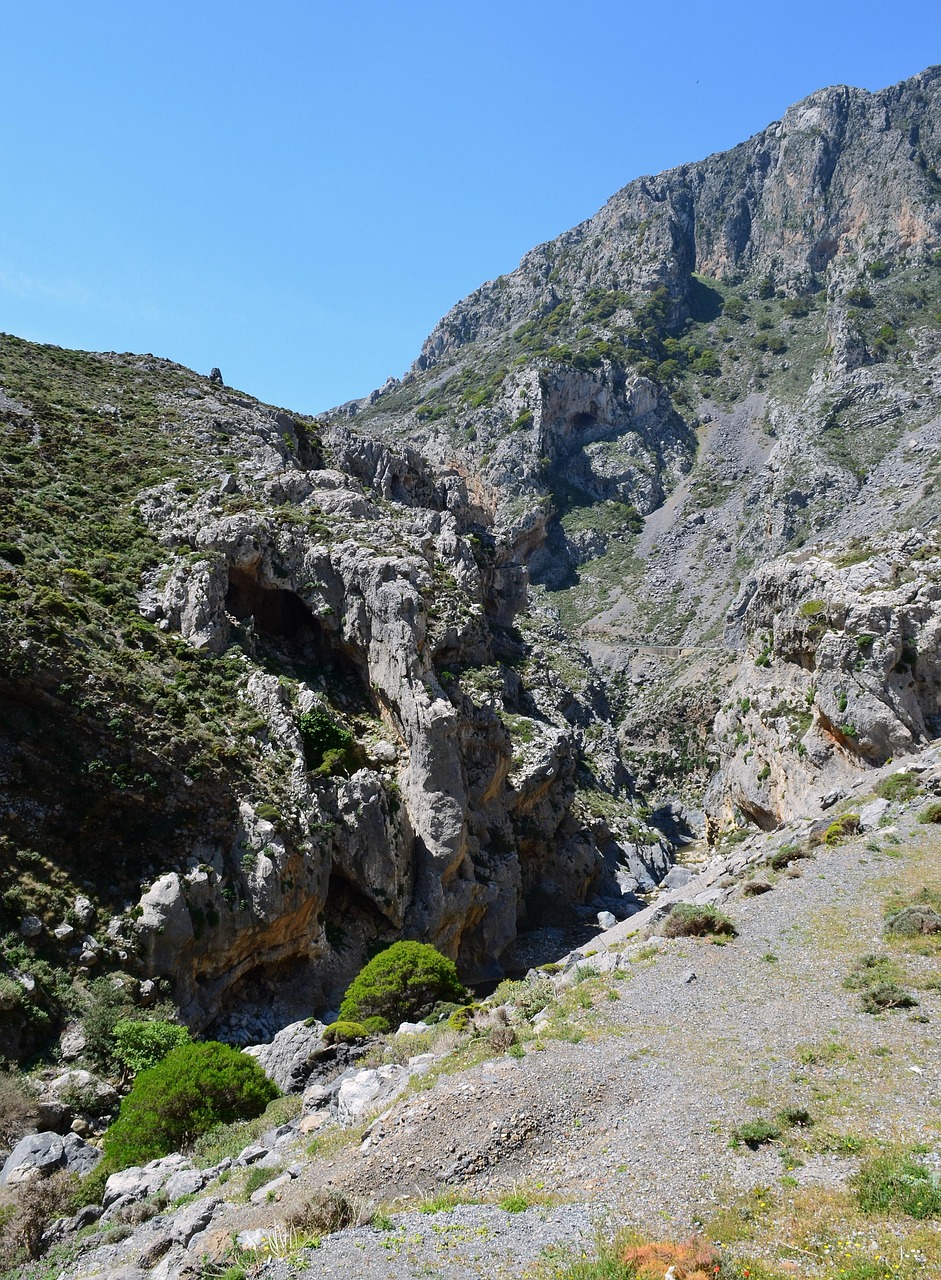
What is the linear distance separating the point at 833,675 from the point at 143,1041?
36378 millimetres

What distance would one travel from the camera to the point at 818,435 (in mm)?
115875

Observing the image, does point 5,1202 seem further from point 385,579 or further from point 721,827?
point 721,827

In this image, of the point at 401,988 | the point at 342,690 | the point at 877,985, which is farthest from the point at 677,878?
the point at 877,985

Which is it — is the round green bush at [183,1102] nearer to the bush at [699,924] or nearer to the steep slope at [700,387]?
the bush at [699,924]

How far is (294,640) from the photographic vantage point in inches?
1859

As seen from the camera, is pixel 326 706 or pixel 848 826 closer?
pixel 848 826

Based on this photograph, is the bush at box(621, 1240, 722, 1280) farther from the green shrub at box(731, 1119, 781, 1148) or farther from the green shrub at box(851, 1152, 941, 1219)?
the green shrub at box(731, 1119, 781, 1148)

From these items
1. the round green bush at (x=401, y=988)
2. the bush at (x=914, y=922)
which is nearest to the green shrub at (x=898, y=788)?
Answer: the bush at (x=914, y=922)

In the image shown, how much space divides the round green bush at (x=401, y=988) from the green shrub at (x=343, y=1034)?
250 centimetres

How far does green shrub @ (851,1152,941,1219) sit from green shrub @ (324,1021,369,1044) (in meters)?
15.0

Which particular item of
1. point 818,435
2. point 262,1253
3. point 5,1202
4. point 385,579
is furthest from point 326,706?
point 818,435

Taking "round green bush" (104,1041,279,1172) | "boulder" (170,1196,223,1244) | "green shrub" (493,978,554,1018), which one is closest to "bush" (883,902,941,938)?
"green shrub" (493,978,554,1018)

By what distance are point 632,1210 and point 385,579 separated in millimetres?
35461

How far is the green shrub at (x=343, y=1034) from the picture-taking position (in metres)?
22.7
